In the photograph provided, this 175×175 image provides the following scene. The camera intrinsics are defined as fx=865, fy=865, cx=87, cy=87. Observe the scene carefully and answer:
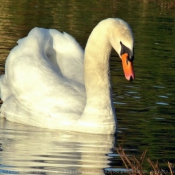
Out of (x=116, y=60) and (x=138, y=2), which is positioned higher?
(x=116, y=60)

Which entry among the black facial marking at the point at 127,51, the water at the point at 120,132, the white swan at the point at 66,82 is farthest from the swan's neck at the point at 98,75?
the black facial marking at the point at 127,51

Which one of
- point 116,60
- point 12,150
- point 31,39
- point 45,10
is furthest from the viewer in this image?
point 45,10

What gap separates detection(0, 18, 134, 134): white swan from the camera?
9.98m

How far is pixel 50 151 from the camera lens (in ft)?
29.5

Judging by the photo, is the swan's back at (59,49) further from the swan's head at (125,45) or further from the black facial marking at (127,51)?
the black facial marking at (127,51)

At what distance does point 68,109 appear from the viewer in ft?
33.6

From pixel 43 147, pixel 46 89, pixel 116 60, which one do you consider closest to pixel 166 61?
pixel 116 60

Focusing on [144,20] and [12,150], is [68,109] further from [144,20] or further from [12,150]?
[144,20]

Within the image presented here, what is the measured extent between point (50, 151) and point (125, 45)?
139 centimetres

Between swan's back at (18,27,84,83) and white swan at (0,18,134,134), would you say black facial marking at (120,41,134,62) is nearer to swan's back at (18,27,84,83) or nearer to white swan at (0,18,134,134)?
white swan at (0,18,134,134)

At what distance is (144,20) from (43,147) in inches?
701

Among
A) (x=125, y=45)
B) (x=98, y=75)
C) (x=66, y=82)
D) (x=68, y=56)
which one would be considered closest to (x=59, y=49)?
(x=68, y=56)

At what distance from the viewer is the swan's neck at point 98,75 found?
396 inches

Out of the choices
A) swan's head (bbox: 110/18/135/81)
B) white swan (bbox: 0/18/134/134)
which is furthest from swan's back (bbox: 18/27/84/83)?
swan's head (bbox: 110/18/135/81)
